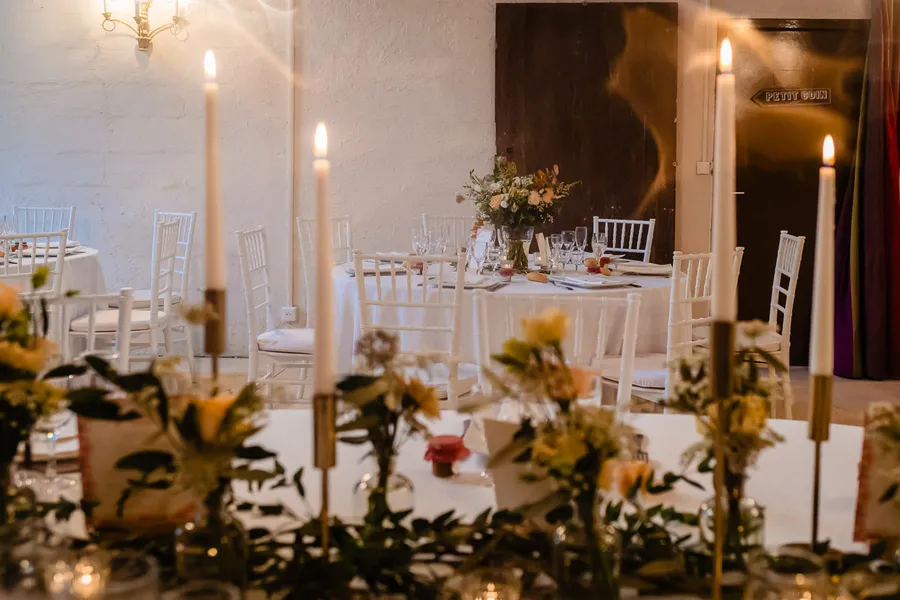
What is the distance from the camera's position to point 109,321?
461 cm

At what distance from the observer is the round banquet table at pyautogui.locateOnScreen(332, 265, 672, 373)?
12.4 feet

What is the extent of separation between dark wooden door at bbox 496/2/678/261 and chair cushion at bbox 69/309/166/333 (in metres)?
2.28

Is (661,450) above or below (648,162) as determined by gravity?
below

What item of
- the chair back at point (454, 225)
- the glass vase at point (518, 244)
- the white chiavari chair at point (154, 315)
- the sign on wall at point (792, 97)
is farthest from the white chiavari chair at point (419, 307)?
the sign on wall at point (792, 97)

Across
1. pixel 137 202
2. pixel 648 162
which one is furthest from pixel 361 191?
pixel 648 162

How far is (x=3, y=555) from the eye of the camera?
100 cm

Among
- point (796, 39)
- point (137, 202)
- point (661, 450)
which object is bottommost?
point (661, 450)

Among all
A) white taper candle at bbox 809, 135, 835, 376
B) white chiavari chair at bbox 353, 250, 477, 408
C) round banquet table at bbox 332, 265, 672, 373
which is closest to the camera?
white taper candle at bbox 809, 135, 835, 376

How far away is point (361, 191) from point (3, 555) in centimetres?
501

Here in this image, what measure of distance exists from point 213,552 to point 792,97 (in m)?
5.46

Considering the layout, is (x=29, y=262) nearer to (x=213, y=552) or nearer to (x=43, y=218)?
(x=43, y=218)

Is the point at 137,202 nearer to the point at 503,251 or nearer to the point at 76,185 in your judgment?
the point at 76,185

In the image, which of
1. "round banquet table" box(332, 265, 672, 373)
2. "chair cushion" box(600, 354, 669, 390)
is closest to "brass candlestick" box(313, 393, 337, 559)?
"chair cushion" box(600, 354, 669, 390)

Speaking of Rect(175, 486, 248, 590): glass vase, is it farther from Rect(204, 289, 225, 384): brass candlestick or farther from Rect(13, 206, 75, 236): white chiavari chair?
Rect(13, 206, 75, 236): white chiavari chair
